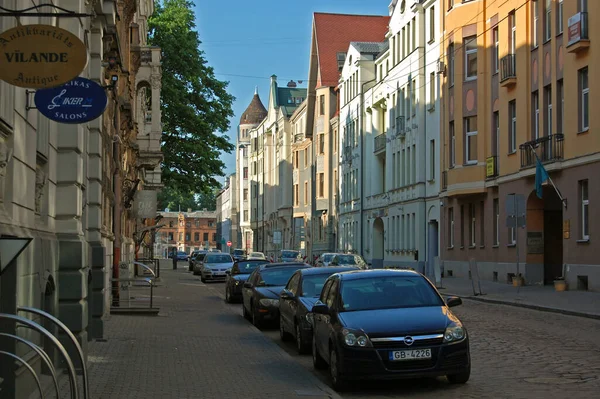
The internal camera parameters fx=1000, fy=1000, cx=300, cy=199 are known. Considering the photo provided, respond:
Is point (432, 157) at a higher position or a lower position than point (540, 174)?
higher

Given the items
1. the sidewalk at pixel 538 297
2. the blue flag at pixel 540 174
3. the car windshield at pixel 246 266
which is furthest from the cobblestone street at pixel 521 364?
the blue flag at pixel 540 174

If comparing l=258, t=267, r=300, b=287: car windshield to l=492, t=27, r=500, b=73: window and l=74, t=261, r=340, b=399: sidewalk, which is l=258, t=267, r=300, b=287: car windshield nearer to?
l=74, t=261, r=340, b=399: sidewalk

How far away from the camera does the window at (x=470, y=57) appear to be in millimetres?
43750

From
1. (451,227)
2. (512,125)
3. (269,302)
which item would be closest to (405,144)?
(451,227)

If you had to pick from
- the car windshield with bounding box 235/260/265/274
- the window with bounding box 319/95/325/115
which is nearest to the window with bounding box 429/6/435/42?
the car windshield with bounding box 235/260/265/274

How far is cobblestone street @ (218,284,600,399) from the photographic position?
1177cm

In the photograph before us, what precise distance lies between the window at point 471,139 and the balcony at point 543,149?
21.2 ft

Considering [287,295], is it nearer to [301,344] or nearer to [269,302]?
[301,344]

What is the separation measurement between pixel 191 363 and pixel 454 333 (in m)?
4.71

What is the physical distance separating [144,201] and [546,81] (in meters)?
16.0

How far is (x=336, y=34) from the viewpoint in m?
83.9

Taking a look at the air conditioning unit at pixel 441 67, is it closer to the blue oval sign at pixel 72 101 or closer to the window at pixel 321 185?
the window at pixel 321 185

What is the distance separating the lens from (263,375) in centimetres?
1362

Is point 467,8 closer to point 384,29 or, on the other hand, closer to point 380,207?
point 380,207
